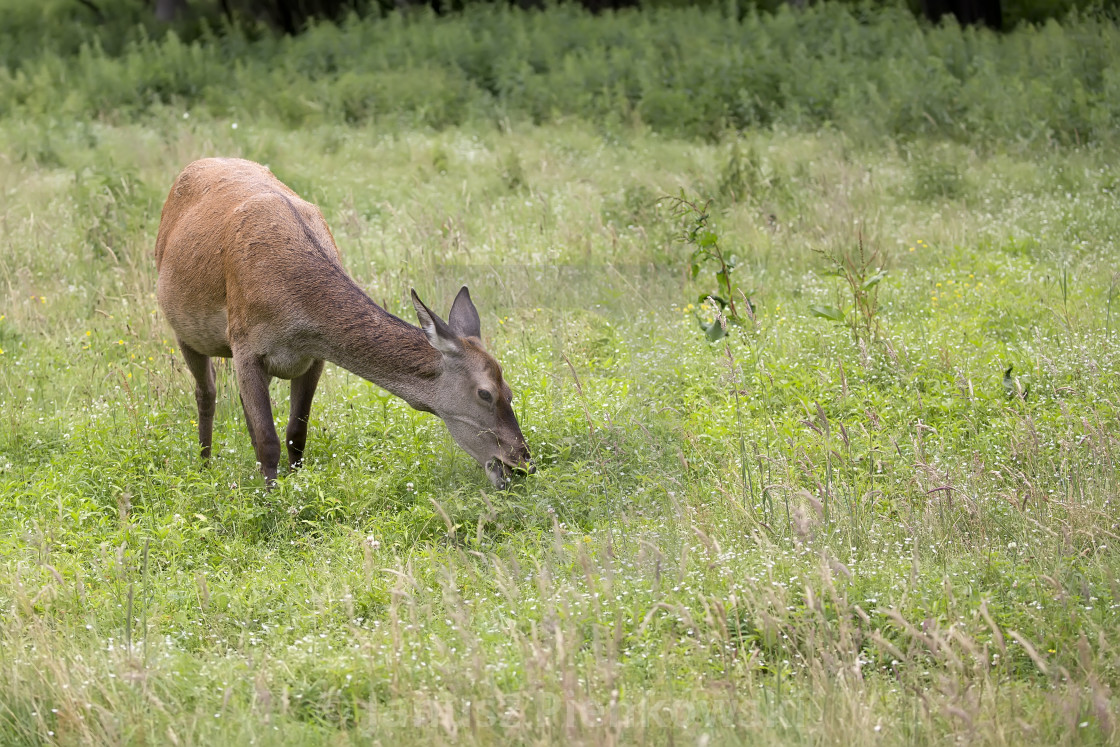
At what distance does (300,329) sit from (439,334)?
2.70 ft

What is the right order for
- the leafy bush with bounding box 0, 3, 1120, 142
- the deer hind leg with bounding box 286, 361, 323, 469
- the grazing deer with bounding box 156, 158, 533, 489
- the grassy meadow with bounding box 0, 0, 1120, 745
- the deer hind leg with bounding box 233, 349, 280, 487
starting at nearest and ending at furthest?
Answer: 1. the grassy meadow with bounding box 0, 0, 1120, 745
2. the grazing deer with bounding box 156, 158, 533, 489
3. the deer hind leg with bounding box 233, 349, 280, 487
4. the deer hind leg with bounding box 286, 361, 323, 469
5. the leafy bush with bounding box 0, 3, 1120, 142

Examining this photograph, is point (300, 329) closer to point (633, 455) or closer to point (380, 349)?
point (380, 349)

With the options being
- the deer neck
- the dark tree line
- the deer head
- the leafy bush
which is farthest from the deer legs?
the dark tree line

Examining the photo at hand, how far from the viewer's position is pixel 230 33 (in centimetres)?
2412

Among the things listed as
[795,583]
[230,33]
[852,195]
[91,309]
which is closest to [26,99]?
[230,33]

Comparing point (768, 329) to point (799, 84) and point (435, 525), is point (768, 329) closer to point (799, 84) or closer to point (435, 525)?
point (435, 525)

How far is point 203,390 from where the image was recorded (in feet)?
22.8

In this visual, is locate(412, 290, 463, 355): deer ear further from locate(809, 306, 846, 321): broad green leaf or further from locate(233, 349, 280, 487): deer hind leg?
locate(809, 306, 846, 321): broad green leaf

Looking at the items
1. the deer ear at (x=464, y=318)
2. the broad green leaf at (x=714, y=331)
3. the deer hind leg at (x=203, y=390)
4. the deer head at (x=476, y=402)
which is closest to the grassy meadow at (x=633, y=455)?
the broad green leaf at (x=714, y=331)

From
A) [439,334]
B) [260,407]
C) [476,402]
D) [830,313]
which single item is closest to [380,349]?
[439,334]

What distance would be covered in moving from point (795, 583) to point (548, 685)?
43.8 inches

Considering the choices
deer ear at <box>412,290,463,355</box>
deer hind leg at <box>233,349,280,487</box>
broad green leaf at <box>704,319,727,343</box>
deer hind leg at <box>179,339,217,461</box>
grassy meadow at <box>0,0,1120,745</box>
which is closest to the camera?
grassy meadow at <box>0,0,1120,745</box>

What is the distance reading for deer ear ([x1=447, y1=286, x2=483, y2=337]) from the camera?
598 centimetres

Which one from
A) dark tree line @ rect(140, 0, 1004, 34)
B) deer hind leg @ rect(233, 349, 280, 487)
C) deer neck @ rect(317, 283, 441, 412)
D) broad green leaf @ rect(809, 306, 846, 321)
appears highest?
dark tree line @ rect(140, 0, 1004, 34)
